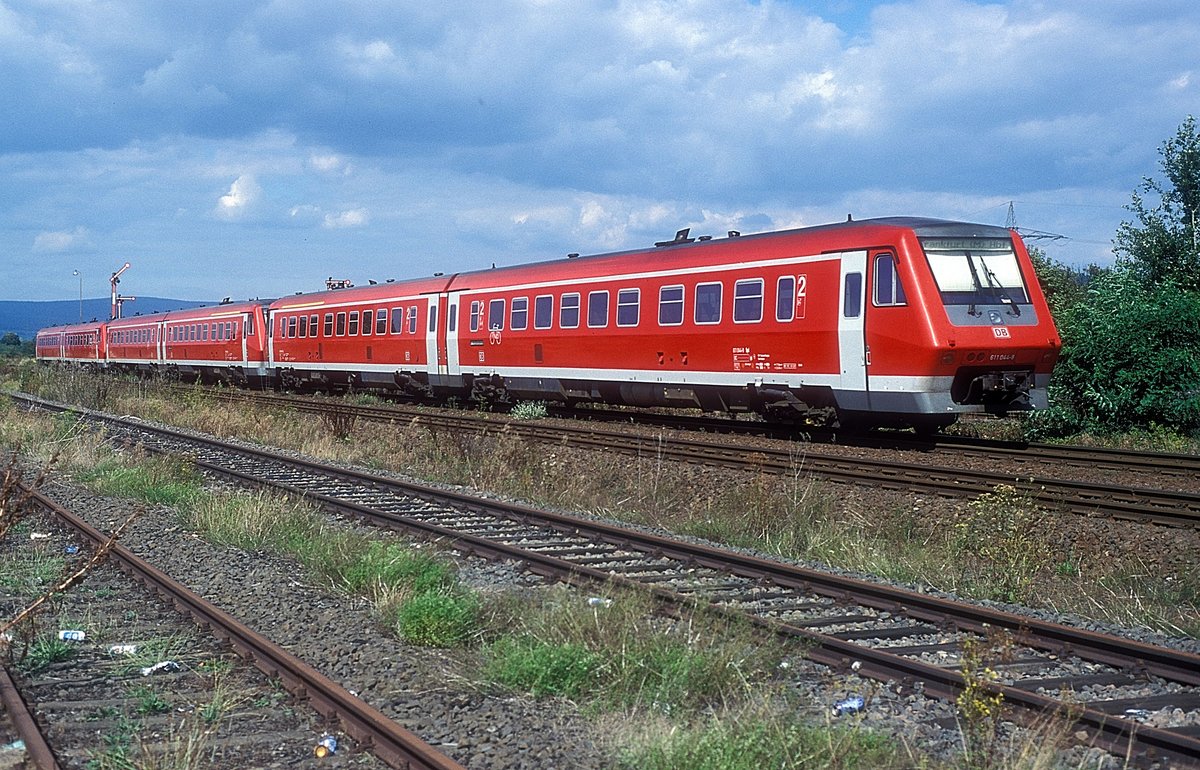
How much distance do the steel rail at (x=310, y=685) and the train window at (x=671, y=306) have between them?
1101 cm

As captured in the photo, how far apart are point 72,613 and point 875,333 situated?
34.8 feet

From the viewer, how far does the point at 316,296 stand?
1312 inches

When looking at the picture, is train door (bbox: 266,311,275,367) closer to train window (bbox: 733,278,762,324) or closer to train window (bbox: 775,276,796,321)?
train window (bbox: 733,278,762,324)

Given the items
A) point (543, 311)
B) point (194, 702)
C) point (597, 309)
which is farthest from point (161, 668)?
point (543, 311)

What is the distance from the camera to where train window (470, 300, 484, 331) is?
24406 millimetres

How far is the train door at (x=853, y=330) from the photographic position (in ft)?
50.2

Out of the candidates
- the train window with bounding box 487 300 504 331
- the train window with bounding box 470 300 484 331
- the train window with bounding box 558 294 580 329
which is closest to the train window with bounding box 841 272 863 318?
the train window with bounding box 558 294 580 329

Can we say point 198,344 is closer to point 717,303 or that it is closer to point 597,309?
point 597,309

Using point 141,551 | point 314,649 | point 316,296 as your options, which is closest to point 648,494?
point 141,551

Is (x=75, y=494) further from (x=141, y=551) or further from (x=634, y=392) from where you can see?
(x=634, y=392)

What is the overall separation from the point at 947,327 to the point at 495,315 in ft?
37.8

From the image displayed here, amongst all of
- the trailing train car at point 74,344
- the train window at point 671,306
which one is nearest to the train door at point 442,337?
the train window at point 671,306

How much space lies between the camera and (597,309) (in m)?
20.5

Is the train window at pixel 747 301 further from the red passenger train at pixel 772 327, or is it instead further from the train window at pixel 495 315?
the train window at pixel 495 315
